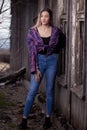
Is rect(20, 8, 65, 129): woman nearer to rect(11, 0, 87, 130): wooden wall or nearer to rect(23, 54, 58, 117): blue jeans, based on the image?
rect(23, 54, 58, 117): blue jeans

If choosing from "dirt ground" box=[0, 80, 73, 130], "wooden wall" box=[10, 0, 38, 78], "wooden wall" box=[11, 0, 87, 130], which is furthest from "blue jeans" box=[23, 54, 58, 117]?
"wooden wall" box=[10, 0, 38, 78]

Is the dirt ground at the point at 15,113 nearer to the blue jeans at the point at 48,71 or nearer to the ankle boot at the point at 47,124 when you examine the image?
the ankle boot at the point at 47,124

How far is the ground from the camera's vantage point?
825cm

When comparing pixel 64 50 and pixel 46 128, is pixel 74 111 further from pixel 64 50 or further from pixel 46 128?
pixel 64 50

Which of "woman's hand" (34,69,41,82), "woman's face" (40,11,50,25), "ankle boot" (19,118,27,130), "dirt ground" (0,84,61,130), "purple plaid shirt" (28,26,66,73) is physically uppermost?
"woman's face" (40,11,50,25)

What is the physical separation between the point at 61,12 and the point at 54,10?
526mm

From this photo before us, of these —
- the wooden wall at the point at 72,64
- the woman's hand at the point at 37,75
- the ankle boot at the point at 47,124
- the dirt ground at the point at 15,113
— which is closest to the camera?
the wooden wall at the point at 72,64

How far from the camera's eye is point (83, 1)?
695 centimetres

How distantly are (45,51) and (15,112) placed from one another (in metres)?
2.11

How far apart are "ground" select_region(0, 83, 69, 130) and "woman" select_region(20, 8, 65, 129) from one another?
31cm

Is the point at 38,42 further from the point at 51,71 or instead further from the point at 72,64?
the point at 72,64

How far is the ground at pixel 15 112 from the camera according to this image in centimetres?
825

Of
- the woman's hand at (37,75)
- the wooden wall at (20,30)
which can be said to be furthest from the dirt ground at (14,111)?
the wooden wall at (20,30)

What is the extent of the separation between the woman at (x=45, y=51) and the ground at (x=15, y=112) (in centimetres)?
31
